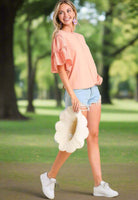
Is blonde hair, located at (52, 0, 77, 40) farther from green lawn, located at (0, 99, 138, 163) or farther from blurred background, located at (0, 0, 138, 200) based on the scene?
green lawn, located at (0, 99, 138, 163)

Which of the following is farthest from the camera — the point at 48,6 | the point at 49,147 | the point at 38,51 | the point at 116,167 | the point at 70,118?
the point at 38,51

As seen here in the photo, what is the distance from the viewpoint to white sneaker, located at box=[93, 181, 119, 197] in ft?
16.9

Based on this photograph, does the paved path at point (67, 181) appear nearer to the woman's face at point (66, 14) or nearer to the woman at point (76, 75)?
the woman at point (76, 75)

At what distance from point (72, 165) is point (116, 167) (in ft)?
2.38

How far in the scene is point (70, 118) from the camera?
16.7 feet

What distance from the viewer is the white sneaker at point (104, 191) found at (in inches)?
203

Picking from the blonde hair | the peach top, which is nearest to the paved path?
the peach top

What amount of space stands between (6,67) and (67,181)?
50.7 feet

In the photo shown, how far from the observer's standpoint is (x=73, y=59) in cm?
519

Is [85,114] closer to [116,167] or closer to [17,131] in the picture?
[116,167]

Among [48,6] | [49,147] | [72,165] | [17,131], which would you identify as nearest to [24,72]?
[48,6]

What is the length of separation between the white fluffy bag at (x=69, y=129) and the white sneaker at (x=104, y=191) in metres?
0.56

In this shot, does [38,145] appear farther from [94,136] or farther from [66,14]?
[66,14]

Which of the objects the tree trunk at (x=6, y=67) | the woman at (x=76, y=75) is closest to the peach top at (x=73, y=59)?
the woman at (x=76, y=75)
